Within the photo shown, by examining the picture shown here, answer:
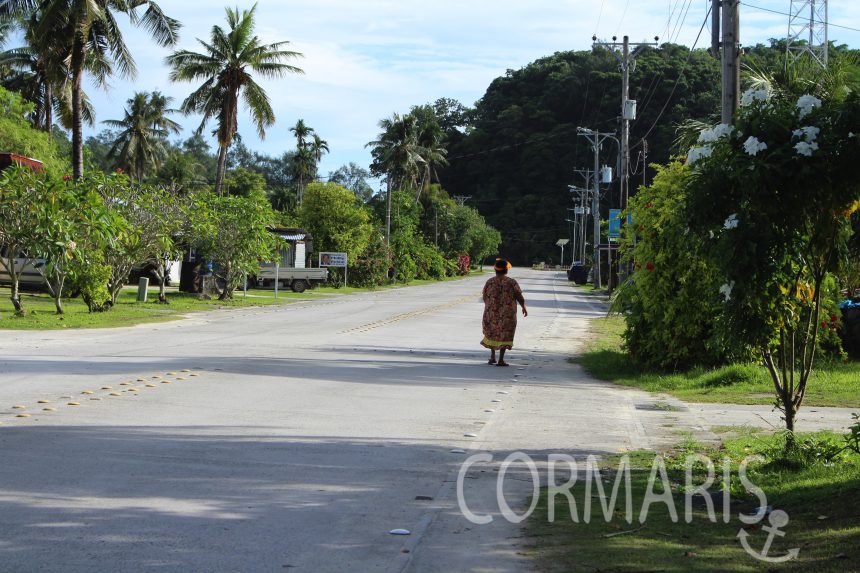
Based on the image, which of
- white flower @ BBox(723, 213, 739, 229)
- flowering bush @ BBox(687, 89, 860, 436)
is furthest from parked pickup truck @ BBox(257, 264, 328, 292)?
white flower @ BBox(723, 213, 739, 229)

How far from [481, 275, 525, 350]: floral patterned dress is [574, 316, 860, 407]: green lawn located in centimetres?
155

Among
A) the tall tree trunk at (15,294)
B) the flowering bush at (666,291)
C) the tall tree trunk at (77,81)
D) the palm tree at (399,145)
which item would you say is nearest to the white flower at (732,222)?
the flowering bush at (666,291)

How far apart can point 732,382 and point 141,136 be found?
6983cm

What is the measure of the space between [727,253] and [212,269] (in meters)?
31.3

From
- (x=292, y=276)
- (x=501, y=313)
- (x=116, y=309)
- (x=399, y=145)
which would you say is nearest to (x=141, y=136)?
(x=399, y=145)

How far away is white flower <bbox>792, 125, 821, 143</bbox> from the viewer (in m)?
7.73

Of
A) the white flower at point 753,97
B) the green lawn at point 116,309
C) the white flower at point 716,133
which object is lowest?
the green lawn at point 116,309

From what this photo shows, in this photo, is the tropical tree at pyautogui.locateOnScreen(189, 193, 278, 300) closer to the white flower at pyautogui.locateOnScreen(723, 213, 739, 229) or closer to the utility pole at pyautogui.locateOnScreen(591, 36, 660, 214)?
the utility pole at pyautogui.locateOnScreen(591, 36, 660, 214)

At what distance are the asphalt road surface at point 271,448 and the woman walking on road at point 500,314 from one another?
0.46 m

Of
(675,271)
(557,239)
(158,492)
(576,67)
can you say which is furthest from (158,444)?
(557,239)

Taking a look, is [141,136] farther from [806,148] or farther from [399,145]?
[806,148]

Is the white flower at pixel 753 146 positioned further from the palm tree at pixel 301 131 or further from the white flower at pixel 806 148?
the palm tree at pixel 301 131

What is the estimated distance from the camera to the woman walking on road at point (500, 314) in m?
17.2

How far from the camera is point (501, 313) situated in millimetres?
17312
